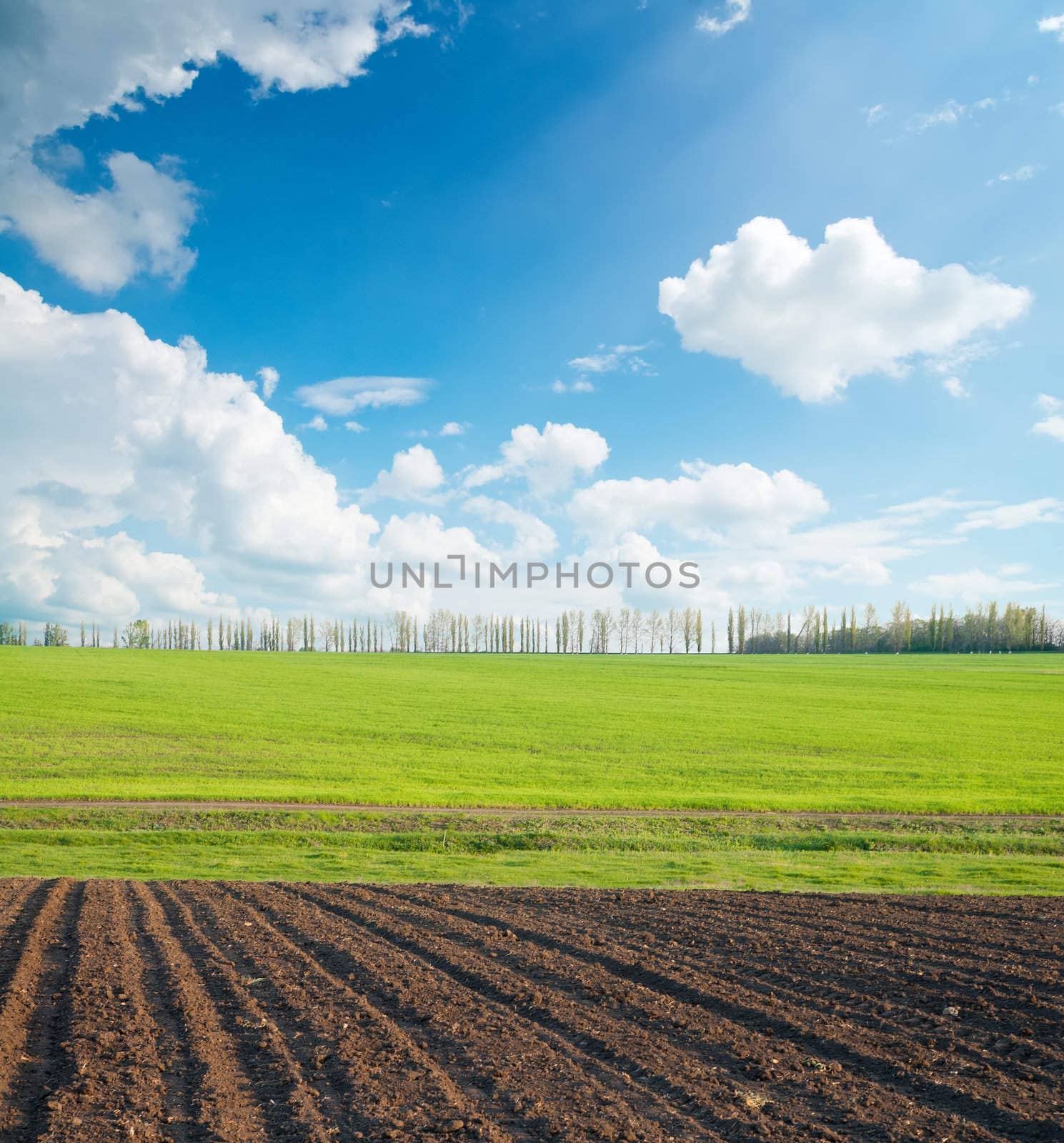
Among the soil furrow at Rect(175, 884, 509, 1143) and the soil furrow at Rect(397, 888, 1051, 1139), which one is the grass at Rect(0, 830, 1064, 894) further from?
the soil furrow at Rect(175, 884, 509, 1143)

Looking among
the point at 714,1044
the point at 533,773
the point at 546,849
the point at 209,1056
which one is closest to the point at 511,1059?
the point at 714,1044

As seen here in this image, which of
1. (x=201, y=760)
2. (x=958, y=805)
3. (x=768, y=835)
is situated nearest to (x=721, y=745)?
(x=958, y=805)

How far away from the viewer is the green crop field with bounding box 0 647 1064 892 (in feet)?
64.7

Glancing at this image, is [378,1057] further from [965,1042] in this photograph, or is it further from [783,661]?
[783,661]

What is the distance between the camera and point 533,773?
3325cm

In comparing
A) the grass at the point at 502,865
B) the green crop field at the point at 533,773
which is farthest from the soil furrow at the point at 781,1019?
the green crop field at the point at 533,773

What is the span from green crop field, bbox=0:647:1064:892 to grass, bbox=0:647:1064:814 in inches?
8.5

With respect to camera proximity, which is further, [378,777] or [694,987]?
[378,777]

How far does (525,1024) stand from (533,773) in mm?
A: 24924

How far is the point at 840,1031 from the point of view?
8414 mm

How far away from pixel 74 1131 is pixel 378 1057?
2600mm

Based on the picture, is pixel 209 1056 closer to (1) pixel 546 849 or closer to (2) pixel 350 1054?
(2) pixel 350 1054

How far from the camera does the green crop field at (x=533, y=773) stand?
1973cm

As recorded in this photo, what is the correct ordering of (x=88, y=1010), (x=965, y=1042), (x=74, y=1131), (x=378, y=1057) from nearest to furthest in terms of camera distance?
(x=74, y=1131), (x=378, y=1057), (x=965, y=1042), (x=88, y=1010)
